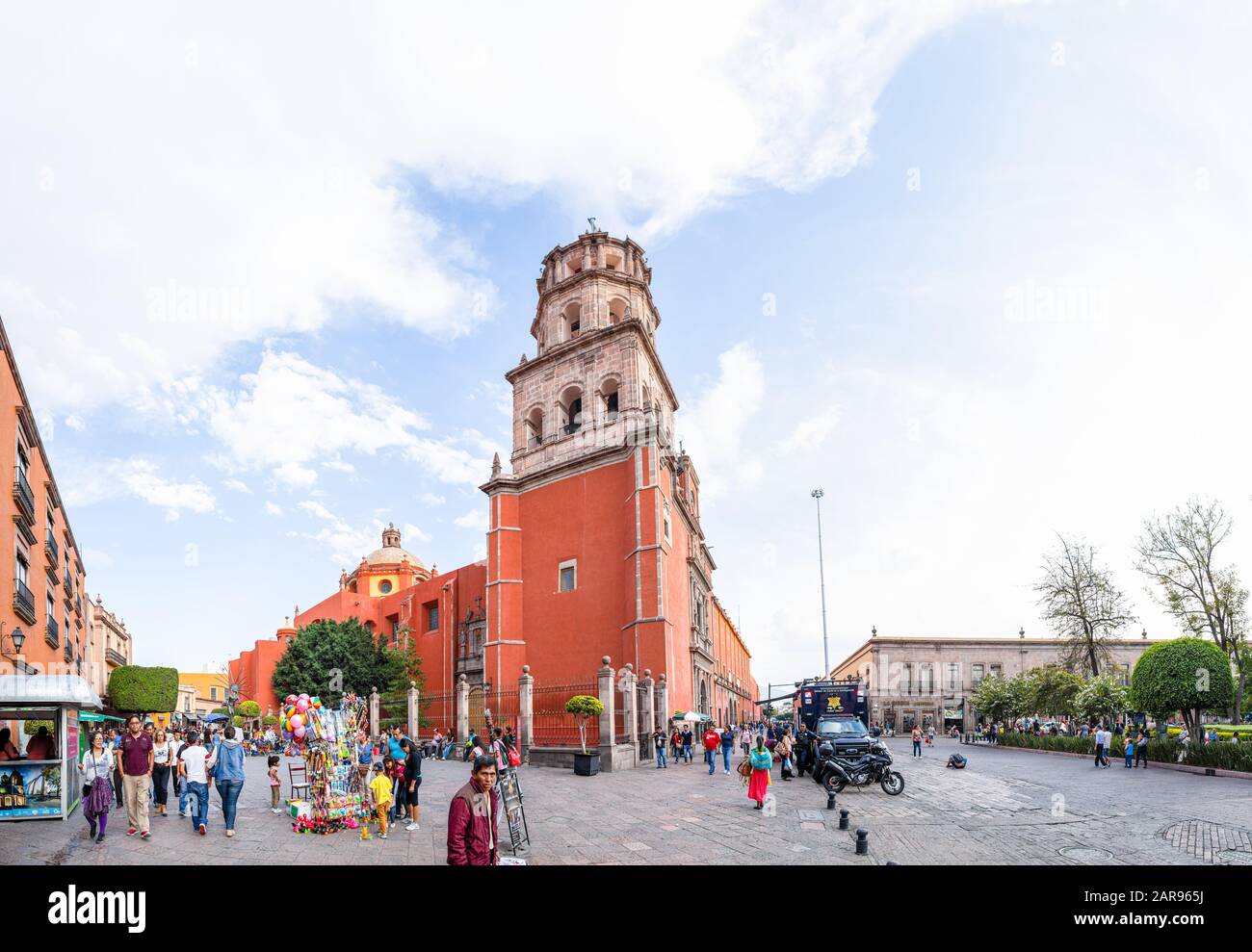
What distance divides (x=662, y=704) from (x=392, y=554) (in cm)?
3027

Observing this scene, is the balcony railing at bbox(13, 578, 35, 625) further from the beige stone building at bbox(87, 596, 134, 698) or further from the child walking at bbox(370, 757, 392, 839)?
the beige stone building at bbox(87, 596, 134, 698)


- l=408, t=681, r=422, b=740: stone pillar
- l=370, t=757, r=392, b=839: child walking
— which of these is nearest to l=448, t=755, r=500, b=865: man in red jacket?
l=370, t=757, r=392, b=839: child walking

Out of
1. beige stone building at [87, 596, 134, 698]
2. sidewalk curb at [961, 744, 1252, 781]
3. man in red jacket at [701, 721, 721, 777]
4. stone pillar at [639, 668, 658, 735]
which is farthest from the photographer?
beige stone building at [87, 596, 134, 698]

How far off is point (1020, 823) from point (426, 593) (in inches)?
1244

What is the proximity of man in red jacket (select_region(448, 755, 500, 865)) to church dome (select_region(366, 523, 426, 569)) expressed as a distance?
47322 mm

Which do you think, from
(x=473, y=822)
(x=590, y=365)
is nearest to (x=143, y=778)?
(x=473, y=822)

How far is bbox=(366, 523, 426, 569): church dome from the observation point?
51281 mm

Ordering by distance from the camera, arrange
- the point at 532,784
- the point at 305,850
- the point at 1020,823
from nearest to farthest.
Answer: the point at 305,850
the point at 1020,823
the point at 532,784

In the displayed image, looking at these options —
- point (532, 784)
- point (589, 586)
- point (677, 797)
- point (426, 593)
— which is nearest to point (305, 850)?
point (677, 797)

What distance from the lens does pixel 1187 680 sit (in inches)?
897

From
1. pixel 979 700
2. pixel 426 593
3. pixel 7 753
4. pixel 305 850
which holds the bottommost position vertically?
pixel 979 700
